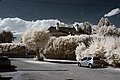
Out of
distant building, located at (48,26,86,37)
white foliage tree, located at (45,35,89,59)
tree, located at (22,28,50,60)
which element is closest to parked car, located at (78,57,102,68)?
white foliage tree, located at (45,35,89,59)

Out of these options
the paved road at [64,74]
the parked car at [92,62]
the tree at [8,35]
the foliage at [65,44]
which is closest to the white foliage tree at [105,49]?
the parked car at [92,62]

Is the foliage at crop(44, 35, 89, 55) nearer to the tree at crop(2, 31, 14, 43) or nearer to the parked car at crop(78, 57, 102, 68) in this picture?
the parked car at crop(78, 57, 102, 68)

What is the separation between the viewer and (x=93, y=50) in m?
41.7

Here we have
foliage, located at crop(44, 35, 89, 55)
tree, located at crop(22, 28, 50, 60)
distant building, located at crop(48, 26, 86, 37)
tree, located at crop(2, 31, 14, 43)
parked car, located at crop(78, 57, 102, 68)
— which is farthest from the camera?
tree, located at crop(2, 31, 14, 43)

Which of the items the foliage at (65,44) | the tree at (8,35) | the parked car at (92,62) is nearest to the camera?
the parked car at (92,62)

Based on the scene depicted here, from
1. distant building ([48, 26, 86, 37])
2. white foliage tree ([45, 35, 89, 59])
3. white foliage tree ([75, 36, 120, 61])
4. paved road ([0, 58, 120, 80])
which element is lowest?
paved road ([0, 58, 120, 80])

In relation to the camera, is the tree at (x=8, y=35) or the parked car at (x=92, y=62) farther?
the tree at (x=8, y=35)

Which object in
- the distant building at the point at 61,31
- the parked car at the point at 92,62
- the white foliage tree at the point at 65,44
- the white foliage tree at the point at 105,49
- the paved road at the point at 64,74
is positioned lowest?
the paved road at the point at 64,74

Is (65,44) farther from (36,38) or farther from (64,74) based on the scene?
(64,74)

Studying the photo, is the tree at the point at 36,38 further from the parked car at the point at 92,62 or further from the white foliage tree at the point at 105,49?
the parked car at the point at 92,62

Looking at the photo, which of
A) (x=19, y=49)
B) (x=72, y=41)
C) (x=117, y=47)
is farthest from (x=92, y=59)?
(x=19, y=49)

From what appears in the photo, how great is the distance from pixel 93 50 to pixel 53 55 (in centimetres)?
2590

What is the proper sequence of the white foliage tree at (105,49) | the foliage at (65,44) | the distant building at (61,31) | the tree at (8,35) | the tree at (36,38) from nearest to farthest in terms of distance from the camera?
the white foliage tree at (105,49), the tree at (36,38), the foliage at (65,44), the distant building at (61,31), the tree at (8,35)

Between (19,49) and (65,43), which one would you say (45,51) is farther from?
(19,49)
